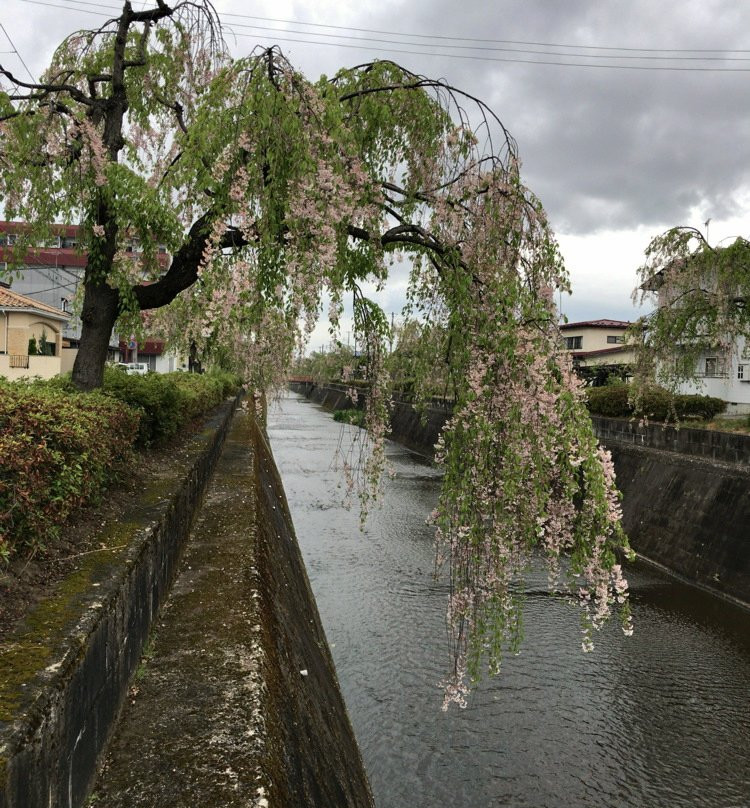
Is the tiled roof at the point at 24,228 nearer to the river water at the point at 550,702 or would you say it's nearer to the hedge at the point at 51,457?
the hedge at the point at 51,457

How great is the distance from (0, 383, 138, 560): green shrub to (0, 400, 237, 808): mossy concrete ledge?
1.03 ft

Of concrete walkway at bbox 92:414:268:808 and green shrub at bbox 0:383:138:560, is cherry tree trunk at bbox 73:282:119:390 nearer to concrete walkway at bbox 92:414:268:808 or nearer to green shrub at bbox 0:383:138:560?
green shrub at bbox 0:383:138:560

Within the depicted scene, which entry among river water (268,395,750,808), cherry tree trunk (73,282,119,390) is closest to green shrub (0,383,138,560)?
cherry tree trunk (73,282,119,390)

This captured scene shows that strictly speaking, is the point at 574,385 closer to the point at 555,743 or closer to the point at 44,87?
the point at 555,743

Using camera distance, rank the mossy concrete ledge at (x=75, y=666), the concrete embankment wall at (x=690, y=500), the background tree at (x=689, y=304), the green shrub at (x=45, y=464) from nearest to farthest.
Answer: the mossy concrete ledge at (x=75, y=666), the green shrub at (x=45, y=464), the concrete embankment wall at (x=690, y=500), the background tree at (x=689, y=304)

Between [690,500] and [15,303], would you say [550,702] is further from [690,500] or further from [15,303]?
[15,303]

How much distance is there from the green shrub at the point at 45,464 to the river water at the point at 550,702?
3164 millimetres

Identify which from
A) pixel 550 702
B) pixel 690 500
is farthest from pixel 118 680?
pixel 690 500

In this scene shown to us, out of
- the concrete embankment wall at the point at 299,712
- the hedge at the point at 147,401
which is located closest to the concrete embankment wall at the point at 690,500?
the hedge at the point at 147,401

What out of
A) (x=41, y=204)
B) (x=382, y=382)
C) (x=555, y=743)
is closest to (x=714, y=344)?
(x=555, y=743)

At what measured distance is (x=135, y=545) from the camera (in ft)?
12.4

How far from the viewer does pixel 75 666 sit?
2.42 metres

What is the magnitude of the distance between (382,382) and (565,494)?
6.79ft

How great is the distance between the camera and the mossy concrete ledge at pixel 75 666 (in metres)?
1.97
